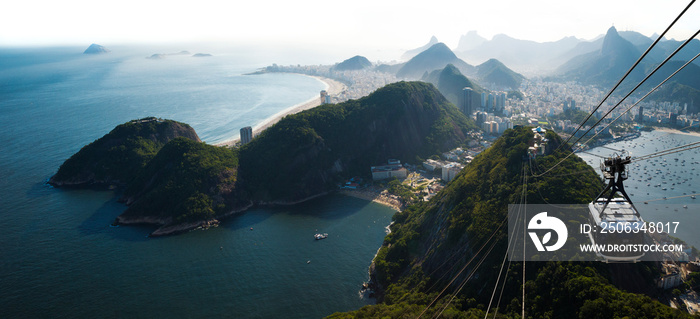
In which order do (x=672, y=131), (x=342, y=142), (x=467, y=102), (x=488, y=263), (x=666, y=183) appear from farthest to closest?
1. (x=467, y=102)
2. (x=672, y=131)
3. (x=342, y=142)
4. (x=666, y=183)
5. (x=488, y=263)

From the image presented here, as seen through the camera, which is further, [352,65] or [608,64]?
[352,65]

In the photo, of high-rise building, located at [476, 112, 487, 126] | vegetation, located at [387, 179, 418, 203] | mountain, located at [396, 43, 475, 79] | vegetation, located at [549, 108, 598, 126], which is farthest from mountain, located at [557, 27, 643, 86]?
vegetation, located at [387, 179, 418, 203]

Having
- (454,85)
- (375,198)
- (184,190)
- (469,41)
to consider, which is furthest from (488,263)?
(469,41)

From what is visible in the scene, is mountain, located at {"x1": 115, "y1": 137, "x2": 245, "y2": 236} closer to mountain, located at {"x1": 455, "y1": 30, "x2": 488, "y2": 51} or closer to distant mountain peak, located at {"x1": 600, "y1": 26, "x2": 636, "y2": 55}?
distant mountain peak, located at {"x1": 600, "y1": 26, "x2": 636, "y2": 55}

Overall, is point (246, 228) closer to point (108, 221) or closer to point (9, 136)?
point (108, 221)

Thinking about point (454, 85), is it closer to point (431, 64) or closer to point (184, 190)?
point (431, 64)

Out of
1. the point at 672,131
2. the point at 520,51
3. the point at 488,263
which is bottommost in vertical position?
the point at 672,131

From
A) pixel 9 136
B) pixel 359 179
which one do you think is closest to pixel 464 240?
pixel 359 179
